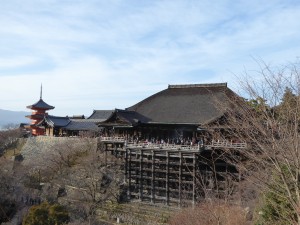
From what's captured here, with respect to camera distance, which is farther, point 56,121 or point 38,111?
point 38,111

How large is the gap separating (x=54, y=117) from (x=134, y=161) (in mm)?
18749

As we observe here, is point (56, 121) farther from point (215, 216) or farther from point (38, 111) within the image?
point (215, 216)

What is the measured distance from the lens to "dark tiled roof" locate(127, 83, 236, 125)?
1081 inches

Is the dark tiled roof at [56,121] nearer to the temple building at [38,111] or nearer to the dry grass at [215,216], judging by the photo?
the temple building at [38,111]

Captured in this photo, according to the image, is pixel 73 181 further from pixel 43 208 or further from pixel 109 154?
pixel 43 208

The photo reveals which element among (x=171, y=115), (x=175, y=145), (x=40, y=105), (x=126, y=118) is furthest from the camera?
(x=40, y=105)

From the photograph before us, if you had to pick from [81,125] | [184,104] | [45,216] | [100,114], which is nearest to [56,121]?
[81,125]

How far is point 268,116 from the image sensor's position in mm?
7441

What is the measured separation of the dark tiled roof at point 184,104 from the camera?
27469mm

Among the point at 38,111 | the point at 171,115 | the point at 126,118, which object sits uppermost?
the point at 38,111

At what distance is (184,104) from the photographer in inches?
1197

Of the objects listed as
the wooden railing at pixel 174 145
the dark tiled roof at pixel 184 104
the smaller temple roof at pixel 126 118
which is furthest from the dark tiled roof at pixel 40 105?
the wooden railing at pixel 174 145

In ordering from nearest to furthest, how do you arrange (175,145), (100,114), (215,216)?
1. (215,216)
2. (175,145)
3. (100,114)

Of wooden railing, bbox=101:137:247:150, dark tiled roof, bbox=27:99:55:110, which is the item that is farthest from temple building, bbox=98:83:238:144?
dark tiled roof, bbox=27:99:55:110
